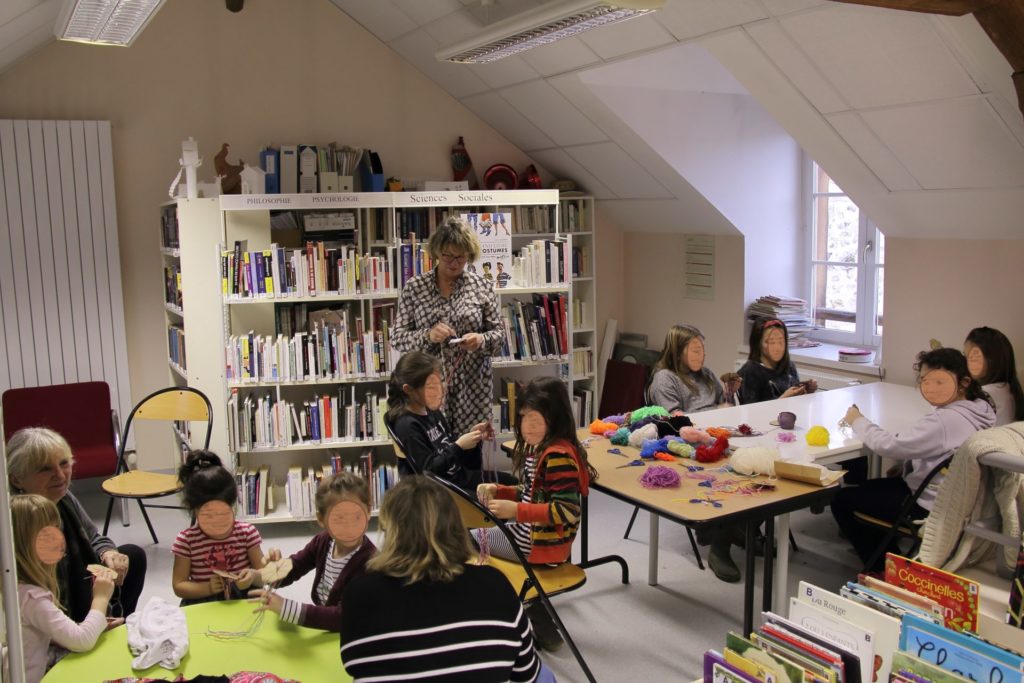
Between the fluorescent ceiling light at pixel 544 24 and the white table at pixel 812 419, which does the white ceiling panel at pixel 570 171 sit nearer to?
the fluorescent ceiling light at pixel 544 24

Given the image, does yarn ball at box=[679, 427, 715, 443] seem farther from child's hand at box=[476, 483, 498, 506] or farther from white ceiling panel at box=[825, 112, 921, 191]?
white ceiling panel at box=[825, 112, 921, 191]

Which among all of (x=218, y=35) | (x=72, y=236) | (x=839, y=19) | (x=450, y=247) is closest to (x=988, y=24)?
(x=839, y=19)

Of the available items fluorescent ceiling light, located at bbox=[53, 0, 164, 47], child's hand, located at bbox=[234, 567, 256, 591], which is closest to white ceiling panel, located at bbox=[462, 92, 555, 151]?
fluorescent ceiling light, located at bbox=[53, 0, 164, 47]

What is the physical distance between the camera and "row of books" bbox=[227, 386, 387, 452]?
4.56 metres

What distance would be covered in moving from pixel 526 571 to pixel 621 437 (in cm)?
104

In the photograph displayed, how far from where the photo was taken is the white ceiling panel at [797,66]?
12.6 ft

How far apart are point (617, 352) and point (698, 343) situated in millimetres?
2651

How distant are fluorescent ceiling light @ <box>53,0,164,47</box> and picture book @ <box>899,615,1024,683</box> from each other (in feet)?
11.5

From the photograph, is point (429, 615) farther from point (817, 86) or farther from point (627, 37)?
point (627, 37)

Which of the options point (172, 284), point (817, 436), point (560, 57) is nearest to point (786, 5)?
Answer: point (560, 57)

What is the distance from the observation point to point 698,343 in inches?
169

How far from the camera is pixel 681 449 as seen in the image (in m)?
3.56

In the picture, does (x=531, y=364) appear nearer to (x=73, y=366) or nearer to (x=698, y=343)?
(x=698, y=343)

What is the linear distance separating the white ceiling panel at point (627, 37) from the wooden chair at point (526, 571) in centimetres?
246
